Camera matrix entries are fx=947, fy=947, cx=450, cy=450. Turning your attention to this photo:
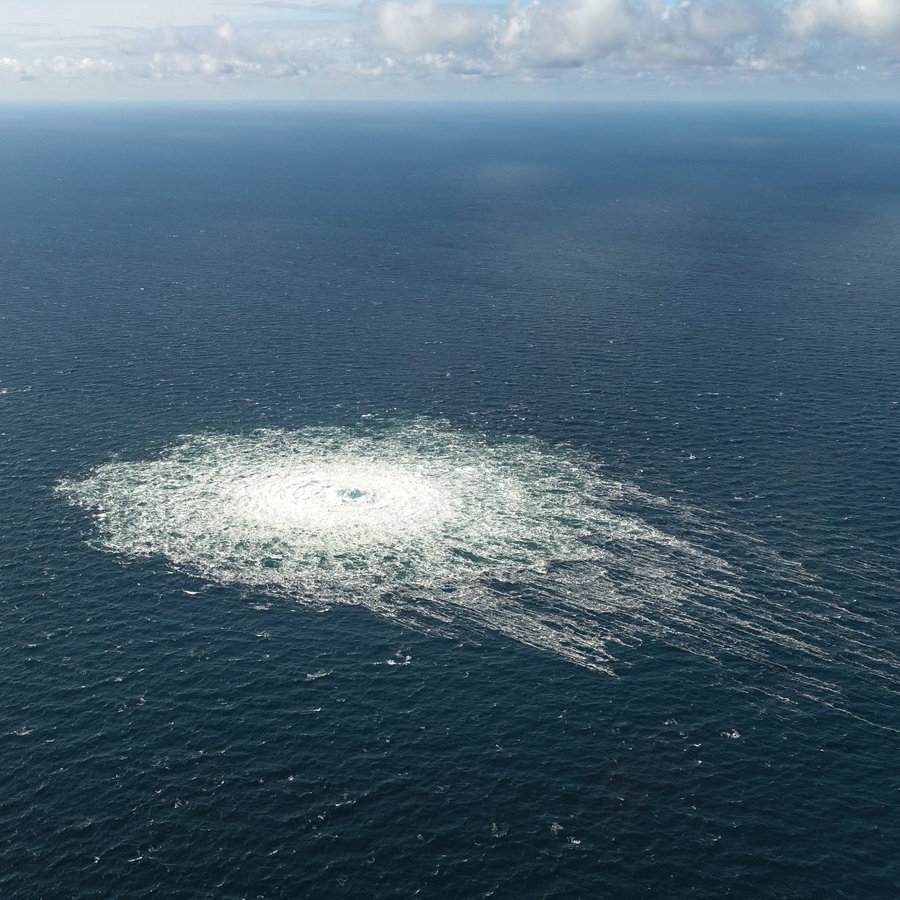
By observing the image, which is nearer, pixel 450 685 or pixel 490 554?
pixel 450 685

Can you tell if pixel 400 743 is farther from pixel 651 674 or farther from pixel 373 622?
pixel 651 674

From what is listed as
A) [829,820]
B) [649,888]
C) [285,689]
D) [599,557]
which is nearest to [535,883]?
[649,888]

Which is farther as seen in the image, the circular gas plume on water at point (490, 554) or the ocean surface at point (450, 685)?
the circular gas plume on water at point (490, 554)

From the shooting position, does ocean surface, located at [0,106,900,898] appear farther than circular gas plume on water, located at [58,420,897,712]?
No

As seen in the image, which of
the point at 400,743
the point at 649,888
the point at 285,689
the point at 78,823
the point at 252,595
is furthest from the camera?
the point at 252,595

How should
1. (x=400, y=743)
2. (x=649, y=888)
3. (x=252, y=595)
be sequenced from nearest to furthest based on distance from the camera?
(x=649, y=888), (x=400, y=743), (x=252, y=595)

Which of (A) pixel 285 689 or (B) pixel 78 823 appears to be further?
(A) pixel 285 689

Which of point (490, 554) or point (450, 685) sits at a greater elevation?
point (490, 554)
